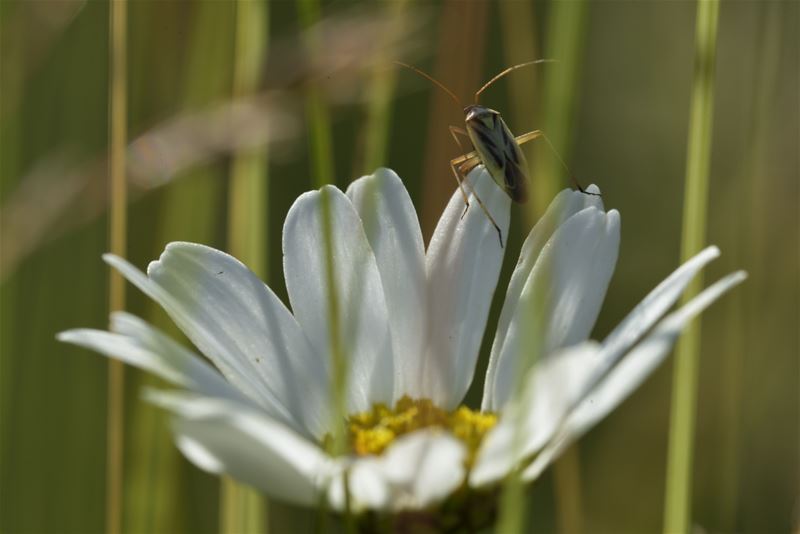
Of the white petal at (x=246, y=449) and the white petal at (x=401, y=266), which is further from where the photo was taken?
the white petal at (x=401, y=266)

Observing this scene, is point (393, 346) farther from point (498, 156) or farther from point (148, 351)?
point (148, 351)

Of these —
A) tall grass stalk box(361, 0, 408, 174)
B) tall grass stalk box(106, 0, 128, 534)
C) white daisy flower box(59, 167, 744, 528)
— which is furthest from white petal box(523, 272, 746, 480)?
tall grass stalk box(106, 0, 128, 534)

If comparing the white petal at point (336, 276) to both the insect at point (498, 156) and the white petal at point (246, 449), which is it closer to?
the insect at point (498, 156)

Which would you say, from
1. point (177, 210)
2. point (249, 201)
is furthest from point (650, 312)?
point (177, 210)

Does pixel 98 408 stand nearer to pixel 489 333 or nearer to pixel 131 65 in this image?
pixel 131 65

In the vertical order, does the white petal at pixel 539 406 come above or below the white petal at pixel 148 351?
below

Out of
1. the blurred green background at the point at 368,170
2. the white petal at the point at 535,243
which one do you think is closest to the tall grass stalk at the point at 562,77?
the blurred green background at the point at 368,170
